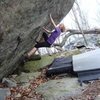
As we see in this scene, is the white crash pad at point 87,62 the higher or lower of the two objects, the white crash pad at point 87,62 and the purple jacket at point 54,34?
the lower

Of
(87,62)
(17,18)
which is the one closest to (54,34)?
(87,62)

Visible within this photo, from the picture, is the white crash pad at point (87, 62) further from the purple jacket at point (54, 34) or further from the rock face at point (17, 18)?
the rock face at point (17, 18)

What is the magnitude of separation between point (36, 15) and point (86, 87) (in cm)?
267

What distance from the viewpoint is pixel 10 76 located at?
10273 millimetres

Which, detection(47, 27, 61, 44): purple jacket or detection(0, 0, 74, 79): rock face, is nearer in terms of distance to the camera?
detection(0, 0, 74, 79): rock face

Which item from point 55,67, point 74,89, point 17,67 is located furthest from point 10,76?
point 74,89

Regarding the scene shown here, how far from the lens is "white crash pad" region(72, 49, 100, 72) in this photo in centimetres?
868

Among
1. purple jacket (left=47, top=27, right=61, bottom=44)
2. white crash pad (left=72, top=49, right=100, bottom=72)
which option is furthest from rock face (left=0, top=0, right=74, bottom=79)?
white crash pad (left=72, top=49, right=100, bottom=72)

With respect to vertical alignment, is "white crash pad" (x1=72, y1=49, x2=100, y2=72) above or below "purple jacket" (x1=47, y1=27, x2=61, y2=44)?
below

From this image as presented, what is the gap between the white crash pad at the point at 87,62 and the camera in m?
8.68

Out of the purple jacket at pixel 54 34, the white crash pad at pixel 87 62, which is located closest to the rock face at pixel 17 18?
the purple jacket at pixel 54 34

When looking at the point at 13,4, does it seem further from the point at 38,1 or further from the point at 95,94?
the point at 95,94

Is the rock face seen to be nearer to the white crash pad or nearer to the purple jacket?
the purple jacket

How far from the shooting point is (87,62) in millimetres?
8914
